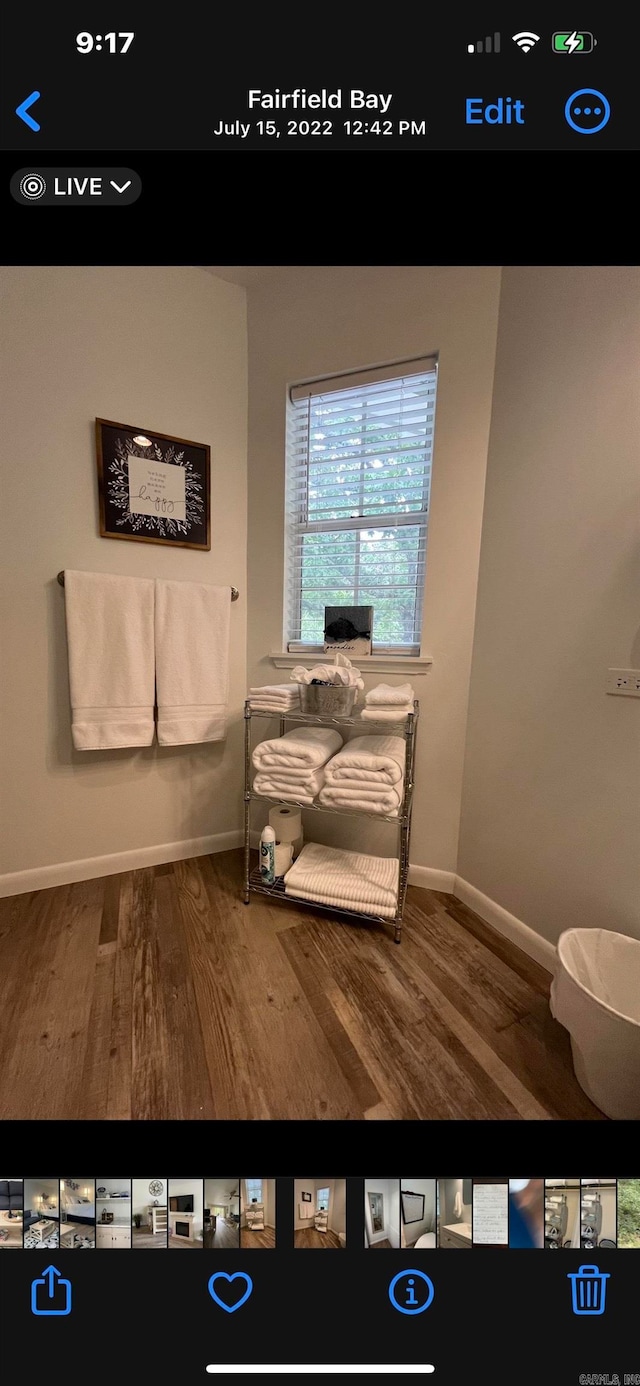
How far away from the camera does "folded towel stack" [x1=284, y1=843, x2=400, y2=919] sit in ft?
4.20

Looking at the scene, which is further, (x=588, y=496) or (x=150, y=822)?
(x=150, y=822)

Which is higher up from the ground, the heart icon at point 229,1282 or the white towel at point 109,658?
the white towel at point 109,658

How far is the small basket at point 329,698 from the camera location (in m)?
1.32

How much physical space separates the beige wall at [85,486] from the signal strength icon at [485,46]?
1.30m

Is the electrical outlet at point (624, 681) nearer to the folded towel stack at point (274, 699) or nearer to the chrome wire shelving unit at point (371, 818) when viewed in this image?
the chrome wire shelving unit at point (371, 818)

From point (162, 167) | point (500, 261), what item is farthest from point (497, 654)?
point (162, 167)

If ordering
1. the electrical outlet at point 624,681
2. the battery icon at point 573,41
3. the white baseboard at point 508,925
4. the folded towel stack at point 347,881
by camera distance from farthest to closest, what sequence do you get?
the folded towel stack at point 347,881, the white baseboard at point 508,925, the electrical outlet at point 624,681, the battery icon at point 573,41

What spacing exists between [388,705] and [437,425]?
0.92 m

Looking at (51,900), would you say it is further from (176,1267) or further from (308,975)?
(176,1267)

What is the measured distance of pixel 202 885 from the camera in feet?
4.97

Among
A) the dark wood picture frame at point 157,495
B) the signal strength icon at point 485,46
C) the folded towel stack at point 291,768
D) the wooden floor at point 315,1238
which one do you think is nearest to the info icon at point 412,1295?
the wooden floor at point 315,1238

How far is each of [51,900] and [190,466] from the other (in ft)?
5.20

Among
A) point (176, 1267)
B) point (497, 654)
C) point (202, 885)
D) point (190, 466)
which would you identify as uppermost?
point (190, 466)

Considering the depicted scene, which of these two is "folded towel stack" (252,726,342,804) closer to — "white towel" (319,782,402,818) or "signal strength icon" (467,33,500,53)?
"white towel" (319,782,402,818)
